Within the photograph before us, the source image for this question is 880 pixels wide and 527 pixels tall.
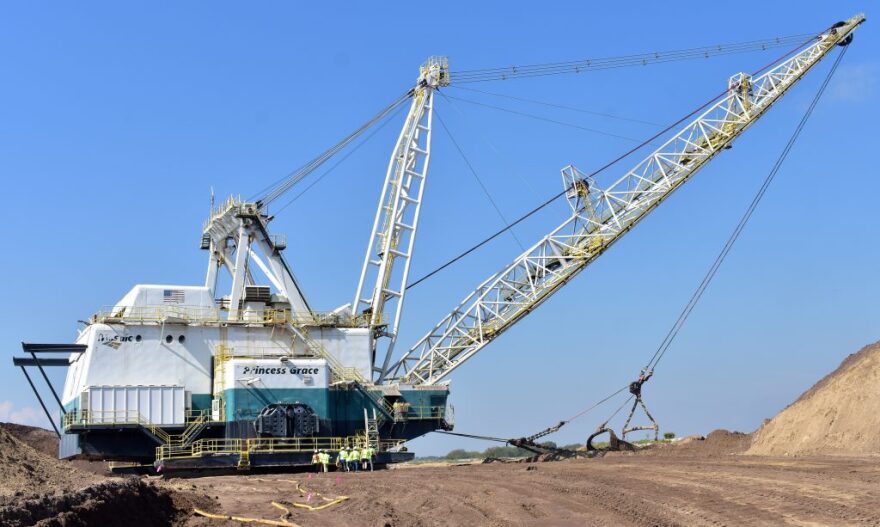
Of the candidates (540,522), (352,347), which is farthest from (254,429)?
(540,522)

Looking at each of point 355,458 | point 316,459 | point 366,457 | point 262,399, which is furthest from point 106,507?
point 262,399

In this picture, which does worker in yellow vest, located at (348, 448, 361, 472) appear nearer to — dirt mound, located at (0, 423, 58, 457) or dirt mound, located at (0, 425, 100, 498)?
dirt mound, located at (0, 425, 100, 498)

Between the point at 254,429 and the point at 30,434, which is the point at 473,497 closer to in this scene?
the point at 254,429

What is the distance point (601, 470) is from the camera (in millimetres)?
30359

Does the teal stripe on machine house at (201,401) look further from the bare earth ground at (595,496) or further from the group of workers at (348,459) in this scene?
the bare earth ground at (595,496)

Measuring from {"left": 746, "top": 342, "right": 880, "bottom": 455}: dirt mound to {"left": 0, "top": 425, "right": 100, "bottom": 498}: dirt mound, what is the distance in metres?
24.1

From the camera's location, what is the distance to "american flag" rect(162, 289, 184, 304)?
38812 mm

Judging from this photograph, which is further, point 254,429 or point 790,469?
point 254,429

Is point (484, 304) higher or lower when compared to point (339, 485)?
higher

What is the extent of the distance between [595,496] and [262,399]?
1684 cm

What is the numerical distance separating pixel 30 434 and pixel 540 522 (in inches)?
1511

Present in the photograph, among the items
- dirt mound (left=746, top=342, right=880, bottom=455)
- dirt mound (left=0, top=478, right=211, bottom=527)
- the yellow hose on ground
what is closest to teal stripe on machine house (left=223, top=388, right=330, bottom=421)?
dirt mound (left=0, top=478, right=211, bottom=527)

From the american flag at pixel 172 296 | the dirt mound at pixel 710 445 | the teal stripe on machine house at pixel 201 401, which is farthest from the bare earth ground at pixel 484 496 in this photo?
the american flag at pixel 172 296

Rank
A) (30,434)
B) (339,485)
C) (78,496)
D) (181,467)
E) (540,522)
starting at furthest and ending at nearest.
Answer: (30,434)
(181,467)
(339,485)
(540,522)
(78,496)
